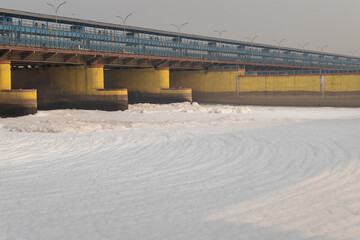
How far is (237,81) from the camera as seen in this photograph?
2525 inches

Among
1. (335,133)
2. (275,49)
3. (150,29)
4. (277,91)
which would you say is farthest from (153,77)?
(275,49)

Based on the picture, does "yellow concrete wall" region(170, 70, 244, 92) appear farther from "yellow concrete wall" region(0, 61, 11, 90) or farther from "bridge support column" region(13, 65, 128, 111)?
"yellow concrete wall" region(0, 61, 11, 90)

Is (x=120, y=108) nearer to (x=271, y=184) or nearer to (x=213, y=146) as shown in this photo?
(x=213, y=146)

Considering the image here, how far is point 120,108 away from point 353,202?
134ft

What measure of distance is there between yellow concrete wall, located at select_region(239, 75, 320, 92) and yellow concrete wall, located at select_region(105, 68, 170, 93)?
1114 cm

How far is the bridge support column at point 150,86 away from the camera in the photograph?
5872 centimetres

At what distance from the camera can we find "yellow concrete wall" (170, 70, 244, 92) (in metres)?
65.2

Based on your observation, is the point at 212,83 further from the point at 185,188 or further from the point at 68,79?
the point at 185,188

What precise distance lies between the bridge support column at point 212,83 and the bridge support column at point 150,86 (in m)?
7.75

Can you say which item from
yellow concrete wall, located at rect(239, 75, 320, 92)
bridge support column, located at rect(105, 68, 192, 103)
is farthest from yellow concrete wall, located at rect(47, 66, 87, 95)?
yellow concrete wall, located at rect(239, 75, 320, 92)

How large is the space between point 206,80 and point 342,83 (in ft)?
67.0

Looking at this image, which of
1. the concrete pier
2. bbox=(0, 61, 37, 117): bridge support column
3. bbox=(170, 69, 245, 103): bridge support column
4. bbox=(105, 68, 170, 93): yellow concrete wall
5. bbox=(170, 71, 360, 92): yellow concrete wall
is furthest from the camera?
bbox=(170, 69, 245, 103): bridge support column

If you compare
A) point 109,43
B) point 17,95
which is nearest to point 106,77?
point 109,43

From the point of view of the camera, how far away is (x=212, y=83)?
6700 centimetres
